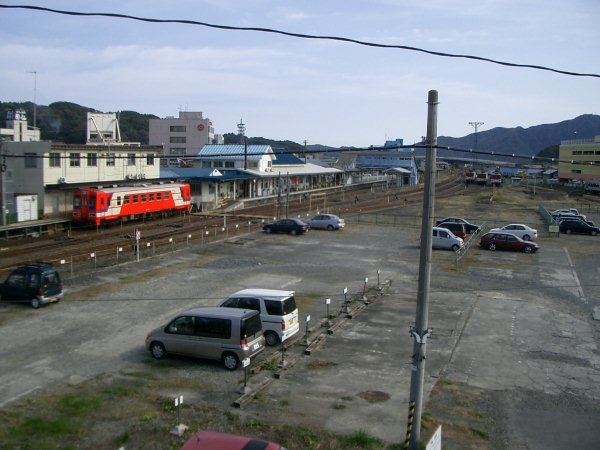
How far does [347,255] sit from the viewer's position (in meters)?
30.8

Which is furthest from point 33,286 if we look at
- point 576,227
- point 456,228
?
point 576,227

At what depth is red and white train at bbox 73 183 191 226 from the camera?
123ft

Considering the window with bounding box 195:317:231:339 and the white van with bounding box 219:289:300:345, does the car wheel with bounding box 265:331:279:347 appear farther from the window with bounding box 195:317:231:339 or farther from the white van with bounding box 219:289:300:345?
the window with bounding box 195:317:231:339

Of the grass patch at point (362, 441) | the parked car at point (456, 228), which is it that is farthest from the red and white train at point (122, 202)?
the grass patch at point (362, 441)

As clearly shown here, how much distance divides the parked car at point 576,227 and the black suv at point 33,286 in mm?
33902

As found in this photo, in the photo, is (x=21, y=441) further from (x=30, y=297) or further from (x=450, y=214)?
(x=450, y=214)

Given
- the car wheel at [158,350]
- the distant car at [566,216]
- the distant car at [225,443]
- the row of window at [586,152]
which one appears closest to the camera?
the distant car at [225,443]

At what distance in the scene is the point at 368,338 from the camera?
16.4m

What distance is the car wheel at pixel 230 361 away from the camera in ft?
45.1

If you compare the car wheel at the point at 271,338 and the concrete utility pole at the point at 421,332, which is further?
the car wheel at the point at 271,338

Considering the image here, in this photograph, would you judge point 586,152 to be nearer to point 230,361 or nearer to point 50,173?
point 50,173

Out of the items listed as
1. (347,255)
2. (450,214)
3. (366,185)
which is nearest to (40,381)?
(347,255)

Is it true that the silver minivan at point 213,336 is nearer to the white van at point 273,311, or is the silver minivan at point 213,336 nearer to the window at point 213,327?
the window at point 213,327

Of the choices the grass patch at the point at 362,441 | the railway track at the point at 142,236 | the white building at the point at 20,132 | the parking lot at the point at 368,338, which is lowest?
the parking lot at the point at 368,338
